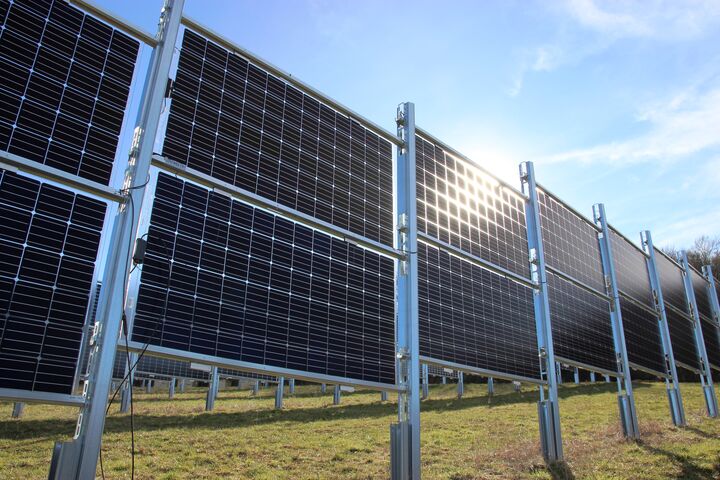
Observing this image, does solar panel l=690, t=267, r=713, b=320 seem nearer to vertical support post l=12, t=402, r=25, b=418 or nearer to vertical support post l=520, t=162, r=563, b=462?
vertical support post l=520, t=162, r=563, b=462

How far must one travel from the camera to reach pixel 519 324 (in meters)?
13.4

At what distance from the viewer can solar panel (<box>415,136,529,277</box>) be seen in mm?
12086

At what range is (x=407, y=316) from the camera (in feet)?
33.2

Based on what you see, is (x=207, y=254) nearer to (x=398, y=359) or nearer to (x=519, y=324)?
(x=398, y=359)

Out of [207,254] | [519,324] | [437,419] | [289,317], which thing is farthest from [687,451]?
[207,254]

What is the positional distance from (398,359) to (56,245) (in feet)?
18.9

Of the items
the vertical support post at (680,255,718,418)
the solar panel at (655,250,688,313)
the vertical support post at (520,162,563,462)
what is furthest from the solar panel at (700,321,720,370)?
the vertical support post at (520,162,563,462)

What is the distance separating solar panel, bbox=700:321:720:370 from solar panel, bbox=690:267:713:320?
43 centimetres

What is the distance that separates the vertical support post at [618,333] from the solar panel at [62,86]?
14.0m

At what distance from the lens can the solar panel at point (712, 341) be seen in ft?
83.9

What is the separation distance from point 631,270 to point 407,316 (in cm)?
1348

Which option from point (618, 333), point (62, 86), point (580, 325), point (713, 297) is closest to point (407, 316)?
point (62, 86)

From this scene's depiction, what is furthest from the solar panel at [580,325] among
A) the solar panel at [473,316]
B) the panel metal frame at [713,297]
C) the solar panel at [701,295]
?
the panel metal frame at [713,297]

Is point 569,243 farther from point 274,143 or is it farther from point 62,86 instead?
point 62,86
